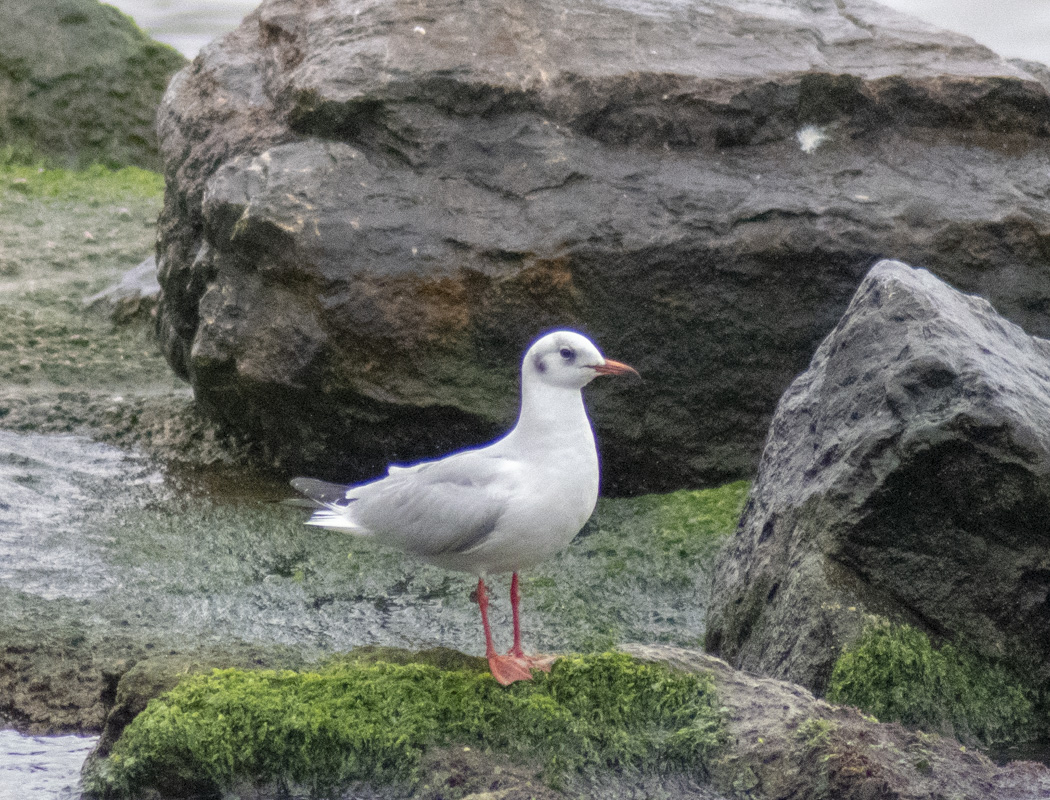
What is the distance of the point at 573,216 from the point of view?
5.39m

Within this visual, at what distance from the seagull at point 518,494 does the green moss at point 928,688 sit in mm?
951

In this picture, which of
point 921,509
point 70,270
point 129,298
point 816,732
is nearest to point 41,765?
point 816,732

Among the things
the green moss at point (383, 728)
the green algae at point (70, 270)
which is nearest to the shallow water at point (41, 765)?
the green moss at point (383, 728)

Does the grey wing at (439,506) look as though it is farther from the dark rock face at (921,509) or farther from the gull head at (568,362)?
the dark rock face at (921,509)

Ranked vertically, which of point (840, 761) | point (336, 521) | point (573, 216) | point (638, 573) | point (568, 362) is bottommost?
point (638, 573)

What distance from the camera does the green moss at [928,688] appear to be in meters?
3.63

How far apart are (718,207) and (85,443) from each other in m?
3.32

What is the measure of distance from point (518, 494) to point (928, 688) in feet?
4.69

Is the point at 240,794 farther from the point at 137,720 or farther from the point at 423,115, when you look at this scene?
the point at 423,115

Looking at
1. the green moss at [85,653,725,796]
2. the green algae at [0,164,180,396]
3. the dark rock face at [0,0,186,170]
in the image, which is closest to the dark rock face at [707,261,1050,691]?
the green moss at [85,653,725,796]

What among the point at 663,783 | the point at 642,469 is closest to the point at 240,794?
the point at 663,783

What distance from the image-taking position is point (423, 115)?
5.48 meters

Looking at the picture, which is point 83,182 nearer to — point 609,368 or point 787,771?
point 609,368

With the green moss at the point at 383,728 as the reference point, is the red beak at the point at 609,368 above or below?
above
